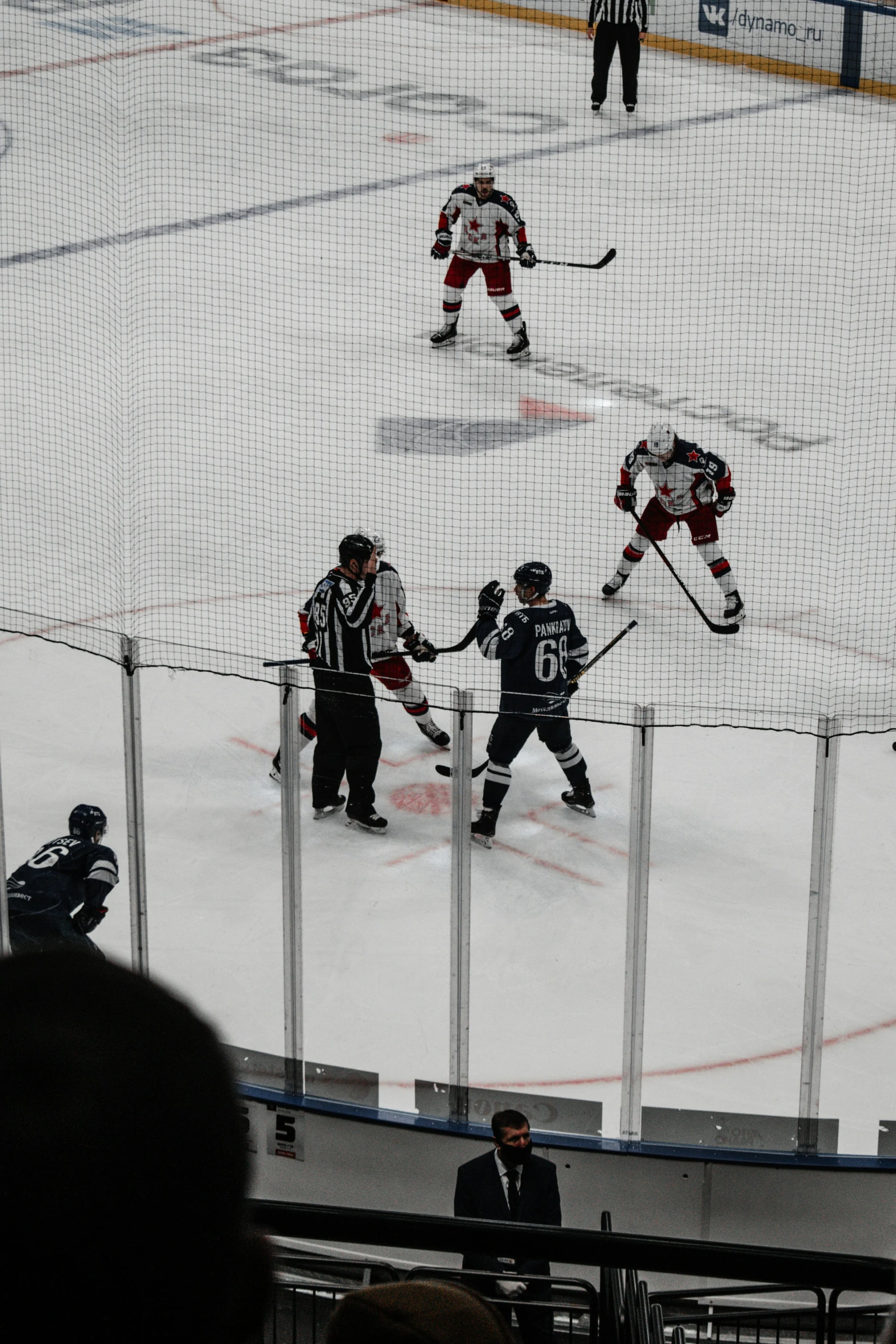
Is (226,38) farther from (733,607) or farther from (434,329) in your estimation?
(733,607)

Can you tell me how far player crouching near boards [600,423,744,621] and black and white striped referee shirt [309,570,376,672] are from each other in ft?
6.08

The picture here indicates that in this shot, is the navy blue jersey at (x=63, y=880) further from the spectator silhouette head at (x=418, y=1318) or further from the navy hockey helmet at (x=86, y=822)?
the spectator silhouette head at (x=418, y=1318)

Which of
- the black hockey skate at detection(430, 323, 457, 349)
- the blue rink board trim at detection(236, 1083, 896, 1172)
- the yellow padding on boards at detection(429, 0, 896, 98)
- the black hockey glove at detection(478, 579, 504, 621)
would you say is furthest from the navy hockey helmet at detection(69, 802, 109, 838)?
the yellow padding on boards at detection(429, 0, 896, 98)

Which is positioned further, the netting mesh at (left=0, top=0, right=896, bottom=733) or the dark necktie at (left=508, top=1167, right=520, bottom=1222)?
the netting mesh at (left=0, top=0, right=896, bottom=733)

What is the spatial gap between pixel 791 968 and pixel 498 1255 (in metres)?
3.70

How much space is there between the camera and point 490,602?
5922 mm

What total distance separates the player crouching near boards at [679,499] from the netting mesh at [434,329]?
0.22 metres

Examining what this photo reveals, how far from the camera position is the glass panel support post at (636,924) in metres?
4.03

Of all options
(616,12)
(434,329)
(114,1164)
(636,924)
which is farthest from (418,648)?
(616,12)

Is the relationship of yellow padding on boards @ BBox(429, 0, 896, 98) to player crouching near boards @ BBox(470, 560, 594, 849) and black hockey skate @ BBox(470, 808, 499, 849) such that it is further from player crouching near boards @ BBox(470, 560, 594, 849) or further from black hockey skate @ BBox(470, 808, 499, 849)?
black hockey skate @ BBox(470, 808, 499, 849)

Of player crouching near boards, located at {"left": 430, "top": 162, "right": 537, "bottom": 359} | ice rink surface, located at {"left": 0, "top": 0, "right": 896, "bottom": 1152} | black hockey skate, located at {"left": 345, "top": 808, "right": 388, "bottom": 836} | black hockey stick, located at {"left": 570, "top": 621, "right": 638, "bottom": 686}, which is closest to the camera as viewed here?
ice rink surface, located at {"left": 0, "top": 0, "right": 896, "bottom": 1152}

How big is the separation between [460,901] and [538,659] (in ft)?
5.19

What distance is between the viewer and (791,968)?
4773 mm

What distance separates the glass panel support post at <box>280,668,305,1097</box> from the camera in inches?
166
